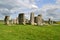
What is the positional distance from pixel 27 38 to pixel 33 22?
33819mm

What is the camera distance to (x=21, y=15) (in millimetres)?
60906

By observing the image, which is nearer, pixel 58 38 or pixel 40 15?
pixel 58 38

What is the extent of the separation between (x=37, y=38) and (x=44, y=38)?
1334 mm

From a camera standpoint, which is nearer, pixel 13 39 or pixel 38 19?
pixel 13 39

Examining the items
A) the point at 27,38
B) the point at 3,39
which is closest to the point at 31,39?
the point at 27,38

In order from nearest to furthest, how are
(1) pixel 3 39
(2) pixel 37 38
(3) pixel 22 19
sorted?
(1) pixel 3 39 < (2) pixel 37 38 < (3) pixel 22 19

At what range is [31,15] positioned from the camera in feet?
211

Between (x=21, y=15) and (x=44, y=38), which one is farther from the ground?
(x=21, y=15)

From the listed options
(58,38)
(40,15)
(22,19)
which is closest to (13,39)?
(58,38)

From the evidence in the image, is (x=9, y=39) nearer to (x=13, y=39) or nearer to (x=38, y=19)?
(x=13, y=39)

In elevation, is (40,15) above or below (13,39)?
above

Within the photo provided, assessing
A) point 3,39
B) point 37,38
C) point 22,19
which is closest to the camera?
point 3,39

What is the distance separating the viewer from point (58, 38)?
1161 inches

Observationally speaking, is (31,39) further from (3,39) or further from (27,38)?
(3,39)
